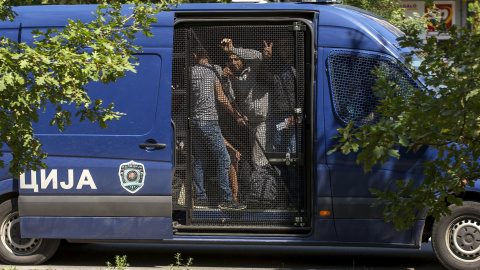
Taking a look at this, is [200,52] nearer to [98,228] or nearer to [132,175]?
[132,175]

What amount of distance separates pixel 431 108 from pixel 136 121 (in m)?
3.71

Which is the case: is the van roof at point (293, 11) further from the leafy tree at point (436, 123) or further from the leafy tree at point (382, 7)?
the leafy tree at point (382, 7)

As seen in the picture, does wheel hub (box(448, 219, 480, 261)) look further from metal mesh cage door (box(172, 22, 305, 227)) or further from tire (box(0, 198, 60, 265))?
tire (box(0, 198, 60, 265))

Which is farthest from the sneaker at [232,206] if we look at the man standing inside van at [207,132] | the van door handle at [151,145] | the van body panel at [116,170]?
the van door handle at [151,145]

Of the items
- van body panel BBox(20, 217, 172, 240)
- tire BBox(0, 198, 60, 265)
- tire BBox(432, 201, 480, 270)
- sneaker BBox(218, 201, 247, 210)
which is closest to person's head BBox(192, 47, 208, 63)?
sneaker BBox(218, 201, 247, 210)

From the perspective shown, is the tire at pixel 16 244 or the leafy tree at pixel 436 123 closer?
the leafy tree at pixel 436 123

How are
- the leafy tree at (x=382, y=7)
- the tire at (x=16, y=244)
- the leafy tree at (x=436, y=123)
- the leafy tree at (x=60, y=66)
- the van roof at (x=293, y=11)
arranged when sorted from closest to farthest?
the leafy tree at (x=60, y=66) → the leafy tree at (x=436, y=123) → the van roof at (x=293, y=11) → the tire at (x=16, y=244) → the leafy tree at (x=382, y=7)

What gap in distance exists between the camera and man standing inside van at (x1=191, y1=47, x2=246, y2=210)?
7578 mm

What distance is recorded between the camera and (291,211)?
755cm

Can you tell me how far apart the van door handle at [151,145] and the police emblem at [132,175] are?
0.59 ft

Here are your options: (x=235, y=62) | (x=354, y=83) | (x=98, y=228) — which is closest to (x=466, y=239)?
(x=354, y=83)

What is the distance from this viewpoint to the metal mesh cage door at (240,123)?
24.7 feet

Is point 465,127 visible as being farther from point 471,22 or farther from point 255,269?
point 255,269

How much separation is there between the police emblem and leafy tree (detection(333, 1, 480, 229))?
291cm
